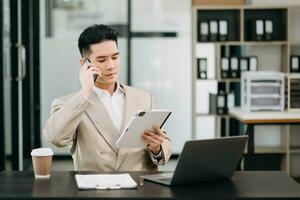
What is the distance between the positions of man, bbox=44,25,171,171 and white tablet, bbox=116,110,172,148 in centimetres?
5

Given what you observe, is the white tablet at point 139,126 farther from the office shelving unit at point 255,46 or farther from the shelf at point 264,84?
the office shelving unit at point 255,46

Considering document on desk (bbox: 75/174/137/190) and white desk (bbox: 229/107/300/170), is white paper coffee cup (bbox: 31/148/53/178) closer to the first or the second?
document on desk (bbox: 75/174/137/190)

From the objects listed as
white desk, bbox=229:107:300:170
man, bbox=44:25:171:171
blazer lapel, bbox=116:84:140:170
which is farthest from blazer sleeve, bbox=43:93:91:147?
white desk, bbox=229:107:300:170

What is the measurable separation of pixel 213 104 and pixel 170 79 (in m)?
1.22

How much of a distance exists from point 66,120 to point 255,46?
3.62 metres

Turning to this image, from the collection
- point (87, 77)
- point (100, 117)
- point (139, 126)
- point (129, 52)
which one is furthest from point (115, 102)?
point (129, 52)

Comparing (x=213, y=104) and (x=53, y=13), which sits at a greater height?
(x=53, y=13)

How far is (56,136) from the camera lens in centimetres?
Result: 270

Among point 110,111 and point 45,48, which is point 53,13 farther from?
point 110,111

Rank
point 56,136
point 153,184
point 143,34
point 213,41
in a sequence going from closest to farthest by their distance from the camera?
point 153,184 < point 56,136 < point 213,41 < point 143,34

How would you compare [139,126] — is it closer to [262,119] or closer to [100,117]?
[100,117]

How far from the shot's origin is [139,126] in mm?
2545

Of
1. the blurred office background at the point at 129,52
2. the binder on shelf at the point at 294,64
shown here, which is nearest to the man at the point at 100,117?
the binder on shelf at the point at 294,64

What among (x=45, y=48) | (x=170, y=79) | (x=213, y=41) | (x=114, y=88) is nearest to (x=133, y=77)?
(x=170, y=79)
